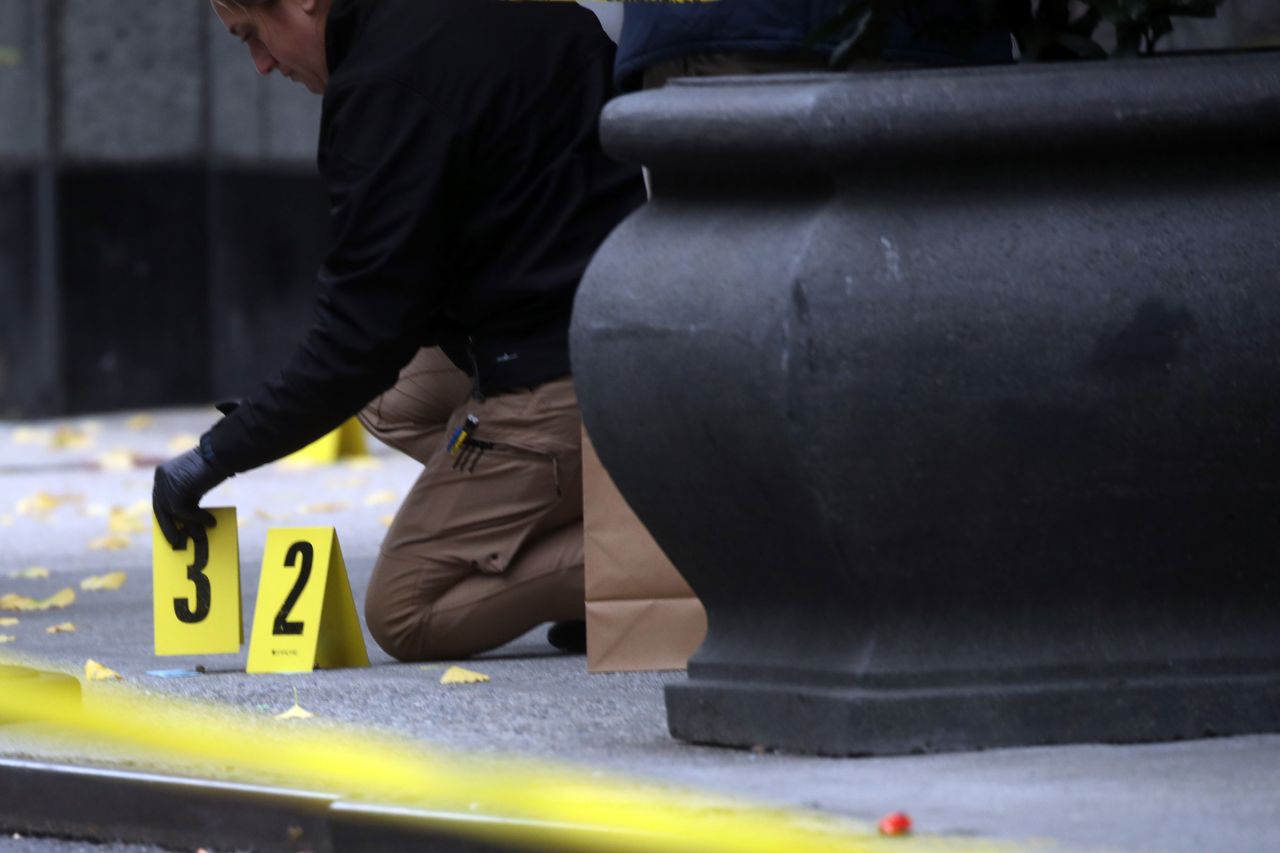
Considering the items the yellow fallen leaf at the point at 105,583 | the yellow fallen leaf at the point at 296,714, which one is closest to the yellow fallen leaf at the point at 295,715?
the yellow fallen leaf at the point at 296,714

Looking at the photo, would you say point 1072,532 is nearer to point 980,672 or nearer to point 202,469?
point 980,672

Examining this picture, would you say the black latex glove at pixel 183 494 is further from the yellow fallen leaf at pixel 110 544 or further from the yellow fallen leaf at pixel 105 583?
the yellow fallen leaf at pixel 110 544

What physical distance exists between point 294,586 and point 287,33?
3.51ft

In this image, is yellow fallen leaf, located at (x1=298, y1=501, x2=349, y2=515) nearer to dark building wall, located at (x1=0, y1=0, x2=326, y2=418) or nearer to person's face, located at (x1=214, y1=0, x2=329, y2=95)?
person's face, located at (x1=214, y1=0, x2=329, y2=95)

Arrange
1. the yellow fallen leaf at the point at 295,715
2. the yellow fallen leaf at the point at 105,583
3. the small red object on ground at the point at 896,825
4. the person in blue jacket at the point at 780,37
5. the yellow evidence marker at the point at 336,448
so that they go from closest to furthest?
the small red object on ground at the point at 896,825 < the person in blue jacket at the point at 780,37 < the yellow fallen leaf at the point at 295,715 < the yellow fallen leaf at the point at 105,583 < the yellow evidence marker at the point at 336,448

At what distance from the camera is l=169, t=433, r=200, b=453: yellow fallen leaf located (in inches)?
430

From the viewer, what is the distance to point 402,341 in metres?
4.50

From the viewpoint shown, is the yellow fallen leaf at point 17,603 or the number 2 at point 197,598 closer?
the number 2 at point 197,598

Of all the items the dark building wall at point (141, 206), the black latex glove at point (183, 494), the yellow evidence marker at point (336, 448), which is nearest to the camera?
the black latex glove at point (183, 494)

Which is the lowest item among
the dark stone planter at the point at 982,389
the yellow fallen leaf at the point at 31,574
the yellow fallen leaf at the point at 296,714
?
the yellow fallen leaf at the point at 31,574

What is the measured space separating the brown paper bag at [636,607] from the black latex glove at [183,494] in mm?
733

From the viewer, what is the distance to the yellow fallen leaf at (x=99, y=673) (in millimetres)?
4480

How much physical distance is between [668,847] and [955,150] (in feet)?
3.40

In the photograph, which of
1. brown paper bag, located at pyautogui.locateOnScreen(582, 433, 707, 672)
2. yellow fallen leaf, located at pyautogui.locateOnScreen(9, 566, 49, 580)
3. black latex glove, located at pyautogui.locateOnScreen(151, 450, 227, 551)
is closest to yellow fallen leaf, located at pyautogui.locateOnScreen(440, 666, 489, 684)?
brown paper bag, located at pyautogui.locateOnScreen(582, 433, 707, 672)
